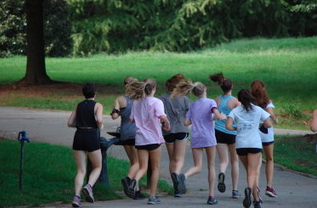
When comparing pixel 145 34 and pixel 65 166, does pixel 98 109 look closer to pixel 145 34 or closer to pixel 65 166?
pixel 65 166

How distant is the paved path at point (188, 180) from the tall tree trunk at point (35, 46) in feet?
28.2

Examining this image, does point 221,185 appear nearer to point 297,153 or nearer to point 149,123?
point 149,123

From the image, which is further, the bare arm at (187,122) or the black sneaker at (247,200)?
the bare arm at (187,122)

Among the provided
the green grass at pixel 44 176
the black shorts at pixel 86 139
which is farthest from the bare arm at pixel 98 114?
Result: the green grass at pixel 44 176

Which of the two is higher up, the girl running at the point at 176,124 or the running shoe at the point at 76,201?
the girl running at the point at 176,124

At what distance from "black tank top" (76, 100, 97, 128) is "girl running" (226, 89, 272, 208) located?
1.69 m

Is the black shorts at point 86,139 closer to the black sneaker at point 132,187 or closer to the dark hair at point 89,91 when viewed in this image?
the dark hair at point 89,91

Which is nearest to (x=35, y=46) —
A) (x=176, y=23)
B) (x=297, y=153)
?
(x=297, y=153)

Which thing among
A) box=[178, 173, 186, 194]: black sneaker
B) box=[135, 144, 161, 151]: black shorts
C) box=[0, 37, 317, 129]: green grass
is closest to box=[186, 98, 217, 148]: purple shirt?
box=[178, 173, 186, 194]: black sneaker

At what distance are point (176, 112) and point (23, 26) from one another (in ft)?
143

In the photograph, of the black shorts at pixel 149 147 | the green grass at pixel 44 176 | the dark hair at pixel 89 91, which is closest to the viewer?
the dark hair at pixel 89 91

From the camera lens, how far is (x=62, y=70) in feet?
146

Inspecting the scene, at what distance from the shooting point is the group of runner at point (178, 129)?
11.2m

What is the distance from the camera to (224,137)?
12.6 meters
